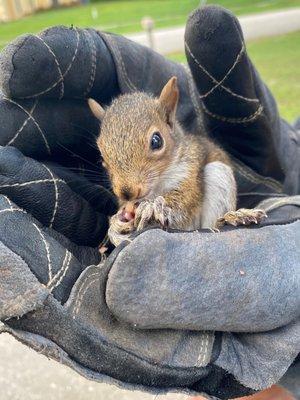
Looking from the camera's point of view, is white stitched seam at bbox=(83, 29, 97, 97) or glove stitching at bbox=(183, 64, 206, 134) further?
glove stitching at bbox=(183, 64, 206, 134)

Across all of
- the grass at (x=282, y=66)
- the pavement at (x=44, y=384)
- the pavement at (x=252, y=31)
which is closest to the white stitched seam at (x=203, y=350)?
the pavement at (x=44, y=384)

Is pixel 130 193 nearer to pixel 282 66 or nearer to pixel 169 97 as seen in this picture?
pixel 169 97

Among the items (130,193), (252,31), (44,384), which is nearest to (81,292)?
(130,193)

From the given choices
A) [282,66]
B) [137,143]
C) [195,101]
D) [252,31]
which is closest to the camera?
[137,143]

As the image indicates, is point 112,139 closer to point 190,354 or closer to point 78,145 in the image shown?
point 78,145

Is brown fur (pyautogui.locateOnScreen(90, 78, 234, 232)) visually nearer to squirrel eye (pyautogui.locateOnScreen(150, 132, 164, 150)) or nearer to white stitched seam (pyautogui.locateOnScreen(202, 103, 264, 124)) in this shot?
squirrel eye (pyautogui.locateOnScreen(150, 132, 164, 150))

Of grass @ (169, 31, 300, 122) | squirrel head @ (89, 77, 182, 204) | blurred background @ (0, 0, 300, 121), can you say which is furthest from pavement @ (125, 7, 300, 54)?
squirrel head @ (89, 77, 182, 204)

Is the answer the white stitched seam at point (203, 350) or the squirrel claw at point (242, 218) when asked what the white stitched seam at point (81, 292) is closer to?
the white stitched seam at point (203, 350)
